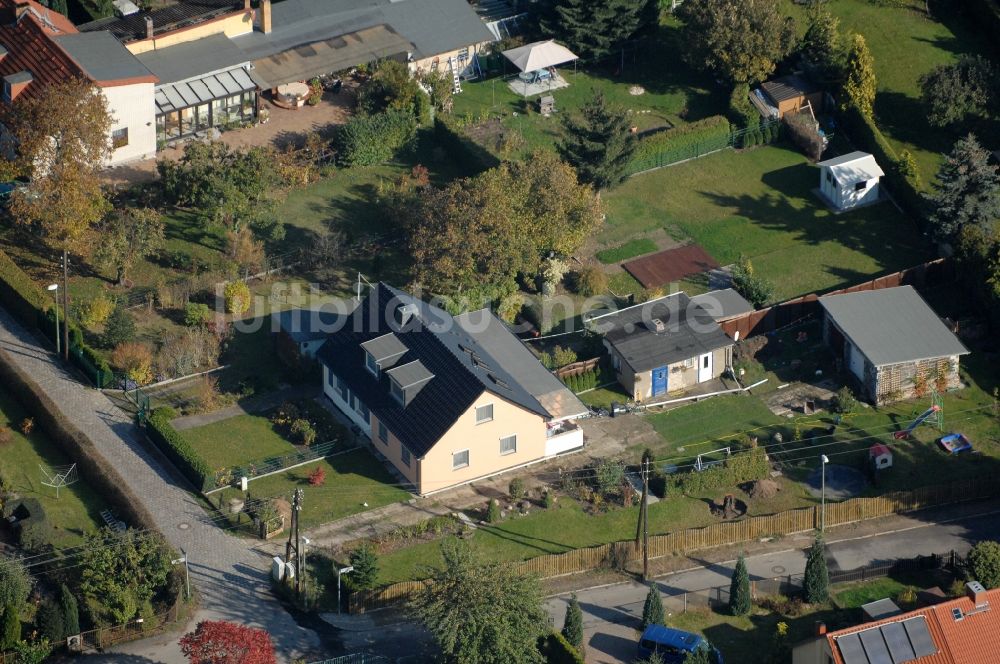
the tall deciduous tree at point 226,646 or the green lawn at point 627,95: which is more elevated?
the green lawn at point 627,95

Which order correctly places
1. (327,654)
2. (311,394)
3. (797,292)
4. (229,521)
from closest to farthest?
1. (327,654)
2. (229,521)
3. (311,394)
4. (797,292)

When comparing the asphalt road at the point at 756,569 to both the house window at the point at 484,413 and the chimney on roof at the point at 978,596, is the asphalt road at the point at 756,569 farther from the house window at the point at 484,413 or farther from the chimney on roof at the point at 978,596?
the house window at the point at 484,413

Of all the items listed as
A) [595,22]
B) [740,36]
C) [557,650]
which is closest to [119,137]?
[595,22]

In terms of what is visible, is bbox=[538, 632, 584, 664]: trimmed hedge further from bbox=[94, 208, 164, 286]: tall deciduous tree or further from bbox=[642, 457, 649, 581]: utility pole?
bbox=[94, 208, 164, 286]: tall deciduous tree

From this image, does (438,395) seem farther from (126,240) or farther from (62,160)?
(62,160)

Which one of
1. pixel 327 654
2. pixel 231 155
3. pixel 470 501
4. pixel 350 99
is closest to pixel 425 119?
pixel 350 99

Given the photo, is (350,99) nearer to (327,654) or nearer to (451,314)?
(451,314)

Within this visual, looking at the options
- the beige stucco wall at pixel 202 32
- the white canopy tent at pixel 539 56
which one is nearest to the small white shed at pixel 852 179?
the white canopy tent at pixel 539 56
